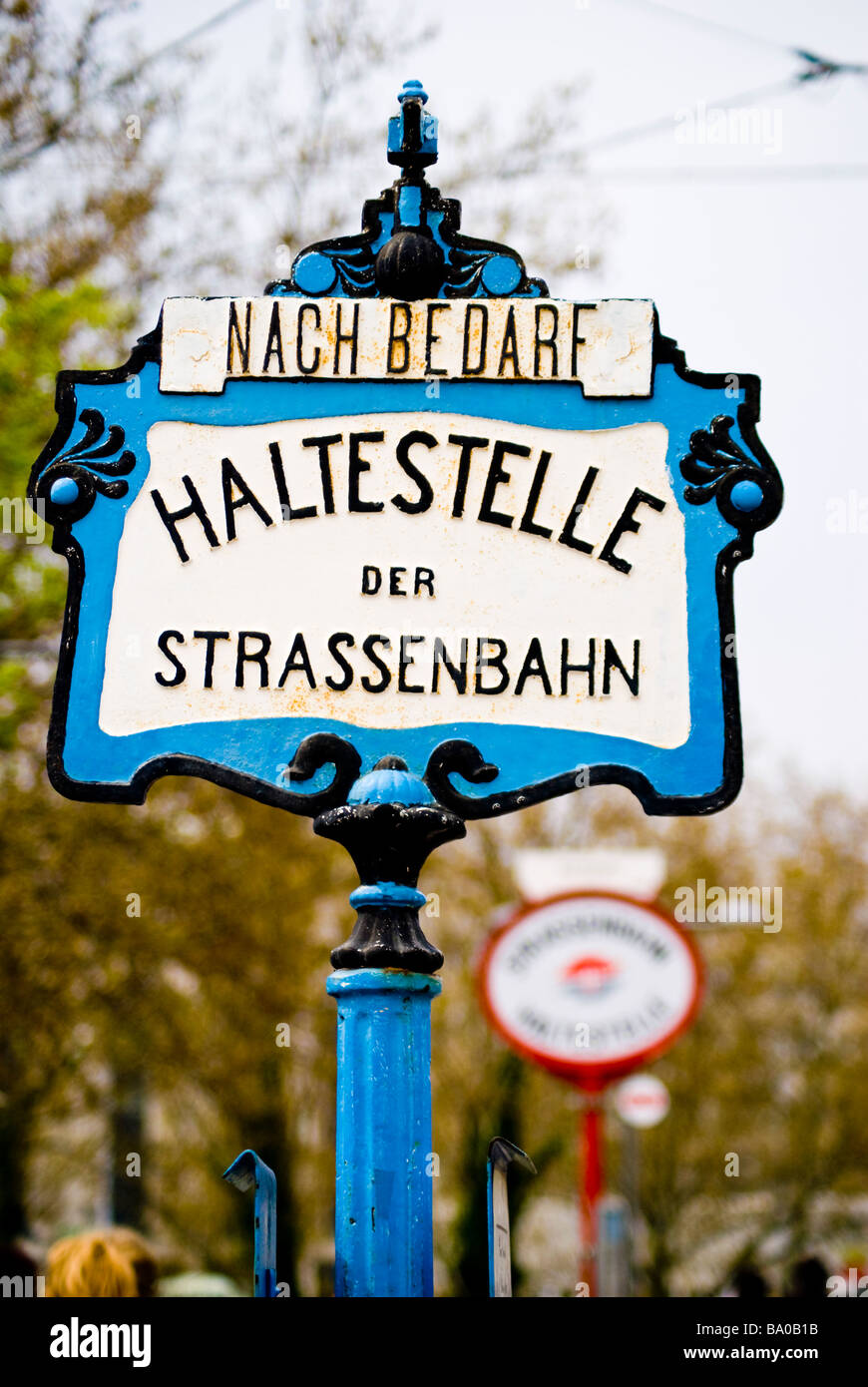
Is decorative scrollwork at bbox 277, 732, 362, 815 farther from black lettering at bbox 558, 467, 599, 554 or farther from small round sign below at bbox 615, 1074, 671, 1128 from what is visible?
small round sign below at bbox 615, 1074, 671, 1128

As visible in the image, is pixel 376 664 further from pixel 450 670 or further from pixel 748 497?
pixel 748 497

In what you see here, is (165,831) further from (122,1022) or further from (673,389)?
(673,389)

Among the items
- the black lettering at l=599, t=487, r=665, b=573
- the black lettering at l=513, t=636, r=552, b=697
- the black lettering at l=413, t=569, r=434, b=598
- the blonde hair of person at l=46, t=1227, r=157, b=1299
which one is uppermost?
the black lettering at l=599, t=487, r=665, b=573

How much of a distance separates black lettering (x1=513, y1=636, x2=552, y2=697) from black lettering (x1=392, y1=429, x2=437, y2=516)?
1.19ft

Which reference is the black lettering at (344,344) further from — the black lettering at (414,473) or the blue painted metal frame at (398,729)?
the black lettering at (414,473)

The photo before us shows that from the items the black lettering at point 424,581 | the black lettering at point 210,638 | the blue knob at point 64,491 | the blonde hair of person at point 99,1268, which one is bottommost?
the blonde hair of person at point 99,1268

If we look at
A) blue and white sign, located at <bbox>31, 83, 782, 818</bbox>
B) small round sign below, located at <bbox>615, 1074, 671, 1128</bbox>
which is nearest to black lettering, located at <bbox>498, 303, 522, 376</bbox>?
blue and white sign, located at <bbox>31, 83, 782, 818</bbox>

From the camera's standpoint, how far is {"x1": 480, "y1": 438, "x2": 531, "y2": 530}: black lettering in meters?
3.32

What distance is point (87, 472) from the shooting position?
3328mm

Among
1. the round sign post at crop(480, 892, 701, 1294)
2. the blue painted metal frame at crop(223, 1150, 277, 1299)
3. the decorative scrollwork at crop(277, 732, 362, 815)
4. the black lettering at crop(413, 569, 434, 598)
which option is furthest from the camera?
the round sign post at crop(480, 892, 701, 1294)

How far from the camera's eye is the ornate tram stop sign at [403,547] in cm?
322

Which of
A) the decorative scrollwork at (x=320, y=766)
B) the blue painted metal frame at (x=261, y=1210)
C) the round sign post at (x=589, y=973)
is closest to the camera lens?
the blue painted metal frame at (x=261, y=1210)

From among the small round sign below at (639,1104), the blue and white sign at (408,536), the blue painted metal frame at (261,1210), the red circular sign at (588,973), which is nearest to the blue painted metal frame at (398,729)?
the blue and white sign at (408,536)
